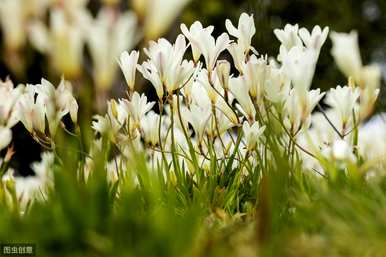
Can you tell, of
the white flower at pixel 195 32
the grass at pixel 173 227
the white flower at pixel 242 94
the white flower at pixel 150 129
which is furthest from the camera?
the white flower at pixel 150 129

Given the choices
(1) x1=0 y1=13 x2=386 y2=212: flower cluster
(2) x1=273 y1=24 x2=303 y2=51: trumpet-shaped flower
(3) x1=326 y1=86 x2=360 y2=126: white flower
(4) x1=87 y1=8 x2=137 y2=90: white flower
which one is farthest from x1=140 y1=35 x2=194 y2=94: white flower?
(4) x1=87 y1=8 x2=137 y2=90: white flower

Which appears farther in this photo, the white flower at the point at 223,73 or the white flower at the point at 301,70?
the white flower at the point at 223,73

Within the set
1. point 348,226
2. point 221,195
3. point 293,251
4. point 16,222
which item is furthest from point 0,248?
point 221,195

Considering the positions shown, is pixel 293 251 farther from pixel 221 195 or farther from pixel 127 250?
pixel 221 195

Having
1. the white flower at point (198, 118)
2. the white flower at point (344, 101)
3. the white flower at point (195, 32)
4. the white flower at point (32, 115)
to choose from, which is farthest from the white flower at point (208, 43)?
the white flower at point (32, 115)

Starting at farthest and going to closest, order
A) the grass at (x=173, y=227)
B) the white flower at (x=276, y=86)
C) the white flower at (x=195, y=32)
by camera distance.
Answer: the white flower at (x=195, y=32)
the white flower at (x=276, y=86)
the grass at (x=173, y=227)

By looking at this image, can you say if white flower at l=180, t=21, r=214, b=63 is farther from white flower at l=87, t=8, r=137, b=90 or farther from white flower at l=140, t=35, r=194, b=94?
white flower at l=87, t=8, r=137, b=90

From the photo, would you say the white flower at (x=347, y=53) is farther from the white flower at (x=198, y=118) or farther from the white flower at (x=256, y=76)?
the white flower at (x=198, y=118)
